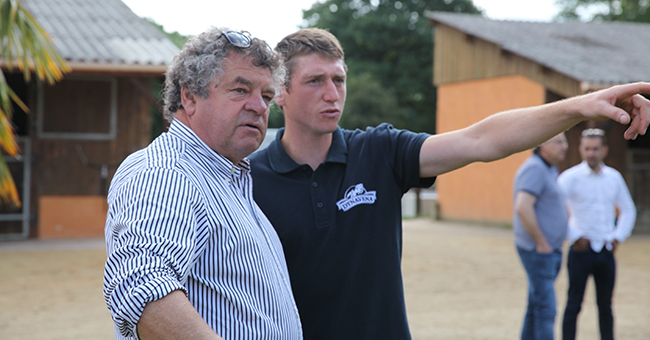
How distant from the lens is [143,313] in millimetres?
1357

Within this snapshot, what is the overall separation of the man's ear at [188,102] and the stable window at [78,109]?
11.2m

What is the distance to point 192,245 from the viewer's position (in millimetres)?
1440

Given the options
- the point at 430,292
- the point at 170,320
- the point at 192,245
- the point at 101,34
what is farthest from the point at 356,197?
the point at 101,34

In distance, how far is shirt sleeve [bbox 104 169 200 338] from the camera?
4.44ft

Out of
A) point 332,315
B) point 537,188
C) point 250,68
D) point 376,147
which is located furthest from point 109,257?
point 537,188

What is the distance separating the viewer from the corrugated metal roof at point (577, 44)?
1484 centimetres

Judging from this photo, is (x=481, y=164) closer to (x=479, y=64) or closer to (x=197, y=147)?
(x=479, y=64)

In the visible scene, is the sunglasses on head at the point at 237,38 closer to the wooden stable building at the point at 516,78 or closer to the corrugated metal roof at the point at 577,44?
the wooden stable building at the point at 516,78

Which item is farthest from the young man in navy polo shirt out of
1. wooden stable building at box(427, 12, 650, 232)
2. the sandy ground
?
wooden stable building at box(427, 12, 650, 232)

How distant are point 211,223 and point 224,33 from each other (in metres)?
0.52

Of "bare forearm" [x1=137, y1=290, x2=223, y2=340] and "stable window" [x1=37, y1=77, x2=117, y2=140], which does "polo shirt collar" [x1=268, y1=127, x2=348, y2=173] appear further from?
"stable window" [x1=37, y1=77, x2=117, y2=140]

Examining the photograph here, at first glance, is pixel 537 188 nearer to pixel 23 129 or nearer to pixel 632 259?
pixel 632 259

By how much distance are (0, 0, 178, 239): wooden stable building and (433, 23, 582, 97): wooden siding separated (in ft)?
29.2

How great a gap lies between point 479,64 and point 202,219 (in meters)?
17.5
